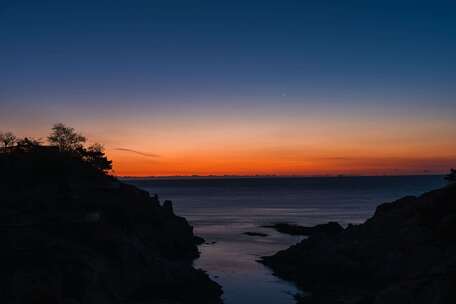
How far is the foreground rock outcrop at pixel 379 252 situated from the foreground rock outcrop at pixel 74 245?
12.9m

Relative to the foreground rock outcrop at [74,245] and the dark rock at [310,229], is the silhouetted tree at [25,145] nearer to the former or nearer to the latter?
the foreground rock outcrop at [74,245]

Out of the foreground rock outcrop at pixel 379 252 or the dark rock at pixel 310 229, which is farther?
the dark rock at pixel 310 229

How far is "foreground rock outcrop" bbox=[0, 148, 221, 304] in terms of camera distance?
3159 cm

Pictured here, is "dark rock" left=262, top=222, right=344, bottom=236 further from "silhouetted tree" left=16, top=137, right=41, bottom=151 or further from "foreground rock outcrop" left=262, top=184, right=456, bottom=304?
"silhouetted tree" left=16, top=137, right=41, bottom=151

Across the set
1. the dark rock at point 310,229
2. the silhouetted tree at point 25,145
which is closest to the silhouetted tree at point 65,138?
the silhouetted tree at point 25,145

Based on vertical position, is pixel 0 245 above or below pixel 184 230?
above

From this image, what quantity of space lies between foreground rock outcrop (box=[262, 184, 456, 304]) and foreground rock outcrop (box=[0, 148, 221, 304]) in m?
12.9

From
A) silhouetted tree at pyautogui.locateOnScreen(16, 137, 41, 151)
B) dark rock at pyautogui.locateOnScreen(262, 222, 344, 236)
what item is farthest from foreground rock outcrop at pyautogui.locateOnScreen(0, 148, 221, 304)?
dark rock at pyautogui.locateOnScreen(262, 222, 344, 236)

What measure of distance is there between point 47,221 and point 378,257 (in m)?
35.9

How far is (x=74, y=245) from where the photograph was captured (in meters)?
37.8

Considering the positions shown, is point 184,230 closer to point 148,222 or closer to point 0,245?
point 148,222

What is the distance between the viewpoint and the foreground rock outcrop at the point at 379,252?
146ft

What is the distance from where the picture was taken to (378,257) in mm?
49812

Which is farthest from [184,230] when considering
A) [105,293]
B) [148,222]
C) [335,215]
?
[335,215]
